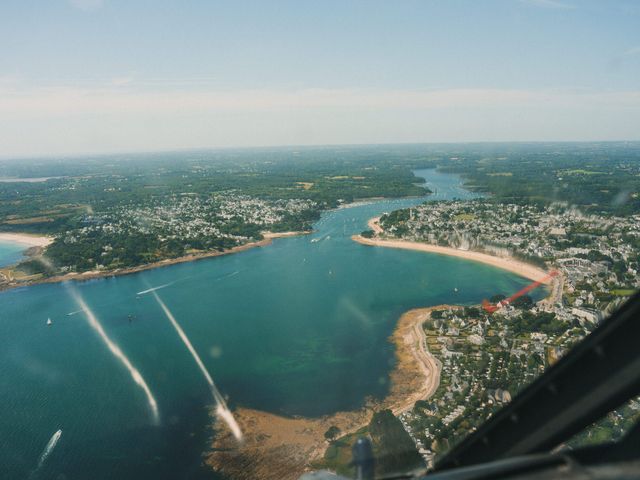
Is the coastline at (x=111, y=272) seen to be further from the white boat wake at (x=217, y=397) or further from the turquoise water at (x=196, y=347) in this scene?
the white boat wake at (x=217, y=397)

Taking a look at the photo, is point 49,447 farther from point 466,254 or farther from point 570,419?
point 466,254

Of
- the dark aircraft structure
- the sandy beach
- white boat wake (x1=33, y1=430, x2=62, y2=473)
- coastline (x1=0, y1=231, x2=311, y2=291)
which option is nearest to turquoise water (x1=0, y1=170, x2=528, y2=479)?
white boat wake (x1=33, y1=430, x2=62, y2=473)

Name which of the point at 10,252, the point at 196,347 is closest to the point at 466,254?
the point at 196,347

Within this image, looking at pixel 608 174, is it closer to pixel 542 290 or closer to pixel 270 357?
pixel 542 290

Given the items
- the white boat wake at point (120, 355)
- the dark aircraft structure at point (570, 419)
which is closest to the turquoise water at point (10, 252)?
the white boat wake at point (120, 355)

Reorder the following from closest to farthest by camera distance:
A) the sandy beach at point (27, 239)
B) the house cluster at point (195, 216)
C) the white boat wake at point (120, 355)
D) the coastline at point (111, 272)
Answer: the white boat wake at point (120, 355), the coastline at point (111, 272), the sandy beach at point (27, 239), the house cluster at point (195, 216)

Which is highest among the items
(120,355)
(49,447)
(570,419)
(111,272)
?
(570,419)
